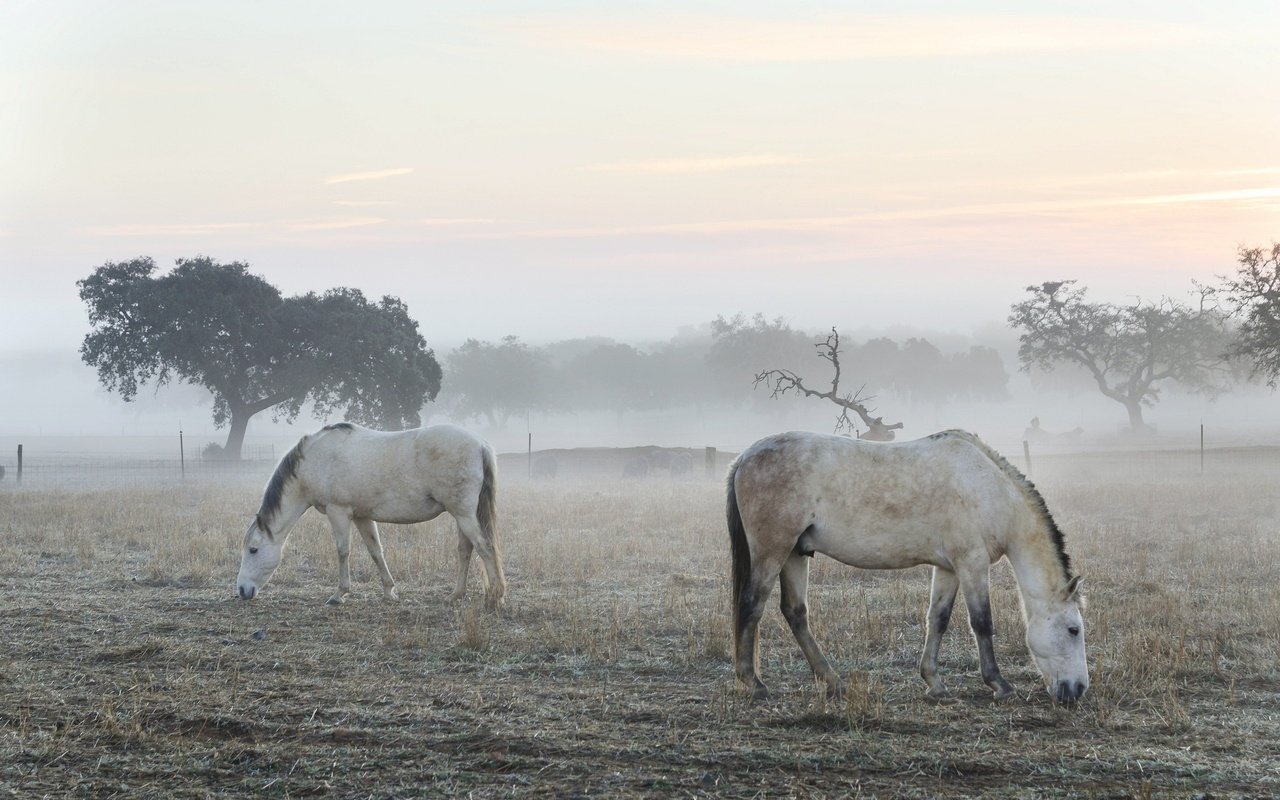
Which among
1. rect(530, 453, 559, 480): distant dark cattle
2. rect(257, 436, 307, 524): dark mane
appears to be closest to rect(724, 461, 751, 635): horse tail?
rect(257, 436, 307, 524): dark mane

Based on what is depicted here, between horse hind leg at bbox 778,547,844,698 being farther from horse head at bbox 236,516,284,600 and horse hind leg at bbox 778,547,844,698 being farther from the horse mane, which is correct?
horse head at bbox 236,516,284,600

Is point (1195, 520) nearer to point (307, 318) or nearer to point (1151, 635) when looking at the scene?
point (1151, 635)

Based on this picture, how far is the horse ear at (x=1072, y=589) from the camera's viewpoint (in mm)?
7430

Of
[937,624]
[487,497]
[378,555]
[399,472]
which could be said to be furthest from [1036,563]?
[378,555]

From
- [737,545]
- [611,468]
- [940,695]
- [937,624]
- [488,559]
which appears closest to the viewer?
[940,695]

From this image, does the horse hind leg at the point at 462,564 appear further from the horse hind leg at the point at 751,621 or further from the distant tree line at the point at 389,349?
the distant tree line at the point at 389,349

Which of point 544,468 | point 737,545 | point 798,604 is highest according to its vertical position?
point 737,545

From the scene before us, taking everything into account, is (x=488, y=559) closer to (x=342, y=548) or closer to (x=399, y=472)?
(x=399, y=472)

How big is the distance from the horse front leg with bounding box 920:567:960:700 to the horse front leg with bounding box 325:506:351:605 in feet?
21.4

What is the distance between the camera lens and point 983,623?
25.1ft

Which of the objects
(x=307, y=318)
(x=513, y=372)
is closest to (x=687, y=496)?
(x=307, y=318)

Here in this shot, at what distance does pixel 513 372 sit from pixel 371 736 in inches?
4144

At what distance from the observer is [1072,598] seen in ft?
24.8

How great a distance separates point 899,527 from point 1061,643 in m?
1.29
